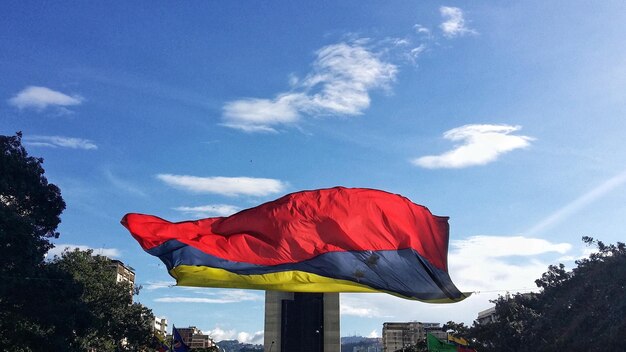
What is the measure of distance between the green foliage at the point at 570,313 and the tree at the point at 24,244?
29200 mm

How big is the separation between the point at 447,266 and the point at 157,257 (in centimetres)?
760

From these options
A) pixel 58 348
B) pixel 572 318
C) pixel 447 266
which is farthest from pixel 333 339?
pixel 447 266

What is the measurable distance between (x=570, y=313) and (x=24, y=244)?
109 feet

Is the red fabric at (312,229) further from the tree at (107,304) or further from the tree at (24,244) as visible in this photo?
the tree at (107,304)

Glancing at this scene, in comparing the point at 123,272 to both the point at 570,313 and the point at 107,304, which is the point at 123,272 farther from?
the point at 570,313

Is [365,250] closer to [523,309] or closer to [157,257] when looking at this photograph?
[157,257]

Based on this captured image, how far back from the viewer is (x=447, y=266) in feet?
53.6

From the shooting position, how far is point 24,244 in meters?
30.9

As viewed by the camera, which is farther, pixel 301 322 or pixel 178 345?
pixel 301 322

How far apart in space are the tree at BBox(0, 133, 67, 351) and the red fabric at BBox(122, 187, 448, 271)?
56.9 feet

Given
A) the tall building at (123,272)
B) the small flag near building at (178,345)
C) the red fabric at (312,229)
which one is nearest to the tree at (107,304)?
the small flag near building at (178,345)

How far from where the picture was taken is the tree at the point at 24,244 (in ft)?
100

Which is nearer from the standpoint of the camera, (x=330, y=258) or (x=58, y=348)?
(x=330, y=258)

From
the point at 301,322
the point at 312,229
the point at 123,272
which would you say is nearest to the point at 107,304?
the point at 301,322
